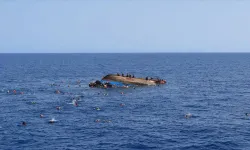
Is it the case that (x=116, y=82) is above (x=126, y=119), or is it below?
above

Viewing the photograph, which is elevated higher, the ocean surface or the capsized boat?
the capsized boat

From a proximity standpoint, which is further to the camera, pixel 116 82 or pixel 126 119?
pixel 116 82

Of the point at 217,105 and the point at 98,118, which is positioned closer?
the point at 98,118

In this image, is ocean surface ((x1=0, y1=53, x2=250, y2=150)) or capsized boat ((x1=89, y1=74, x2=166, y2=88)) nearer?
ocean surface ((x1=0, y1=53, x2=250, y2=150))

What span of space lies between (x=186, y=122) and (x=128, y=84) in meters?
54.9

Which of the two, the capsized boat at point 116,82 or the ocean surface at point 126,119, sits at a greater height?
the capsized boat at point 116,82

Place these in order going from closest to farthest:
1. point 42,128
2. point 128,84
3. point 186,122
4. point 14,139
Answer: point 14,139 → point 42,128 → point 186,122 → point 128,84

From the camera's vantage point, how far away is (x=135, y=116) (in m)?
72.9

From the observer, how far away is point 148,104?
86.6 metres

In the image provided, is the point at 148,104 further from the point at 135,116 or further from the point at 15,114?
the point at 15,114

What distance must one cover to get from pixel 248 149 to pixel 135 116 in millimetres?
26735

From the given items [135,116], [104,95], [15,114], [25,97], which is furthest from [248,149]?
[25,97]

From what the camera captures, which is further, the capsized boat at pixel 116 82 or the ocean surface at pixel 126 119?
the capsized boat at pixel 116 82

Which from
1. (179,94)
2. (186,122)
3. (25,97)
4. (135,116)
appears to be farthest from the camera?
(179,94)
